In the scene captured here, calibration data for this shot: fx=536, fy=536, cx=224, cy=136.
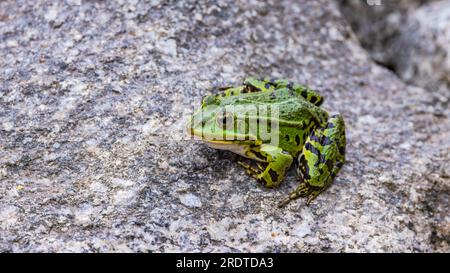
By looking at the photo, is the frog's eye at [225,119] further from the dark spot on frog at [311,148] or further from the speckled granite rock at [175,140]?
the dark spot on frog at [311,148]

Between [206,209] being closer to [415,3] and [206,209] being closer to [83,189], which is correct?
[83,189]

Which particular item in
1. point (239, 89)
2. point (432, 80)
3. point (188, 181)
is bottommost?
point (432, 80)

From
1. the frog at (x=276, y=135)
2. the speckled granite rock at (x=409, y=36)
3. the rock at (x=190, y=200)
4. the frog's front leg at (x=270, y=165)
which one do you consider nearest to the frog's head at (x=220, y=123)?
the frog at (x=276, y=135)

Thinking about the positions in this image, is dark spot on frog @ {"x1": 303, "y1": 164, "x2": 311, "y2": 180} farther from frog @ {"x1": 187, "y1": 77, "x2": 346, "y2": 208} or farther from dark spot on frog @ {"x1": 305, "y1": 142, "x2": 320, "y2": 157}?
dark spot on frog @ {"x1": 305, "y1": 142, "x2": 320, "y2": 157}

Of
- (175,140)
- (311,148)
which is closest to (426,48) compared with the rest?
(311,148)

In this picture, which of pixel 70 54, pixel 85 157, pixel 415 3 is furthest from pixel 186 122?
pixel 415 3
